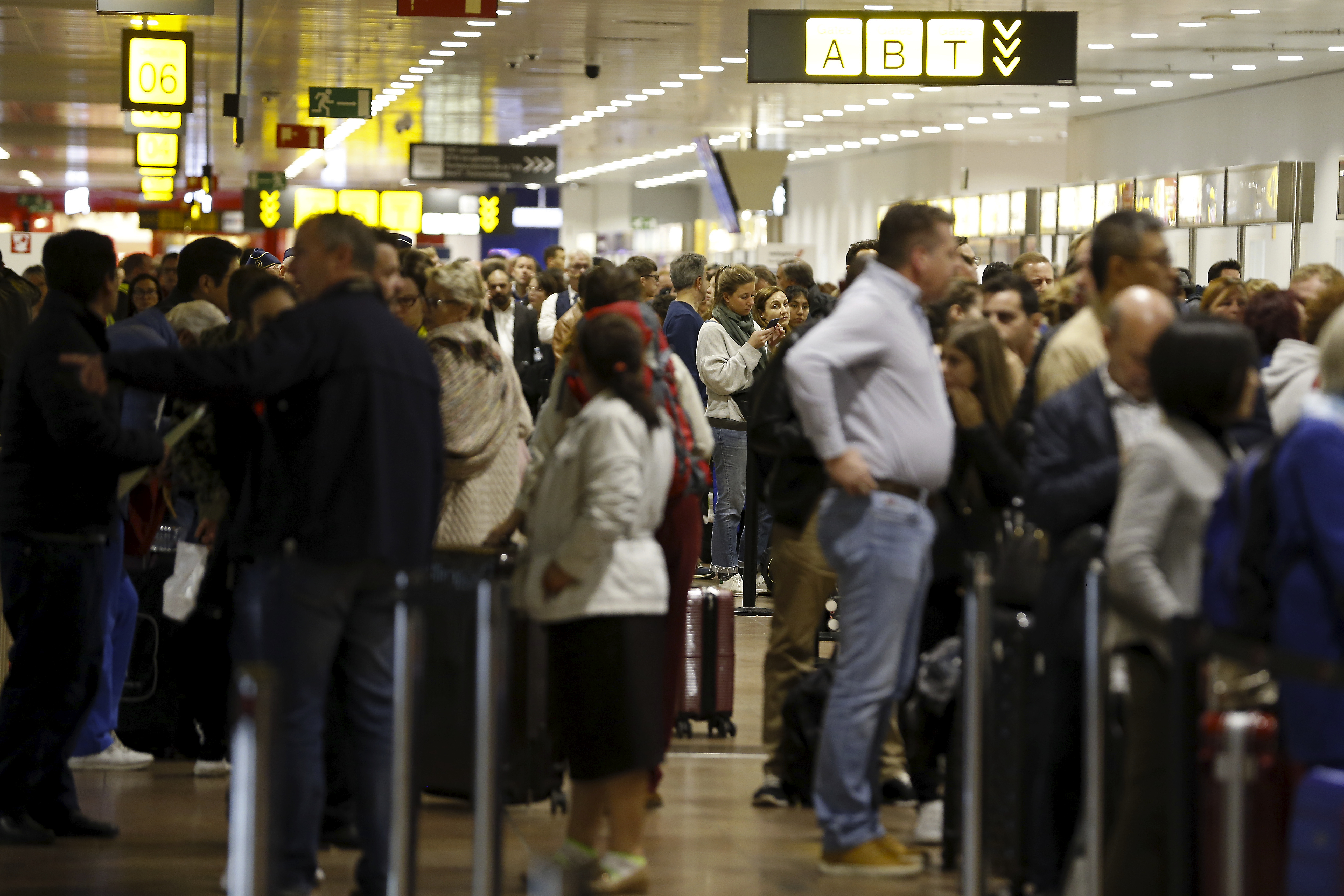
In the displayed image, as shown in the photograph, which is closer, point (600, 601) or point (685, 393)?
point (600, 601)

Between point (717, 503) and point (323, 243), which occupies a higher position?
point (323, 243)

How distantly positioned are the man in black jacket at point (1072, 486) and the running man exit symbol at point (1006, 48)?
7.45 m

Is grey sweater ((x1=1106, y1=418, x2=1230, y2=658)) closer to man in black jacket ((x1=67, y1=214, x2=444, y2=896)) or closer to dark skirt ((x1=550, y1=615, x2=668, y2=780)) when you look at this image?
dark skirt ((x1=550, y1=615, x2=668, y2=780))

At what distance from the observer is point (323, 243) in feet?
14.4

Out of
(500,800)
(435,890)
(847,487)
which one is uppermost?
(847,487)

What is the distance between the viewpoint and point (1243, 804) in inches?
119

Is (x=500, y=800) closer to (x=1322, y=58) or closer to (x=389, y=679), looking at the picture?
(x=389, y=679)

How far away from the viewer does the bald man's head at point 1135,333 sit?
4.09 metres

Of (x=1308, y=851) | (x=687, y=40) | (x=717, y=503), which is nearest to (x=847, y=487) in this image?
(x=1308, y=851)

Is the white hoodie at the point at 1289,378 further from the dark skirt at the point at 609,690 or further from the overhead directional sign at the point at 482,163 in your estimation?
the overhead directional sign at the point at 482,163

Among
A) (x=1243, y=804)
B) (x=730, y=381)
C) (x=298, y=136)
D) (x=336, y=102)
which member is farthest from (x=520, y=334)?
(x=298, y=136)

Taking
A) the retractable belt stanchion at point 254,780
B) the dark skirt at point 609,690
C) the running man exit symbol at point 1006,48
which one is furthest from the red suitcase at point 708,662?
the running man exit symbol at point 1006,48

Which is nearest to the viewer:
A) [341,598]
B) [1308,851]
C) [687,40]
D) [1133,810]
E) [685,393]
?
[1308,851]

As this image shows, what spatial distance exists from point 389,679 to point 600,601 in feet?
1.94
